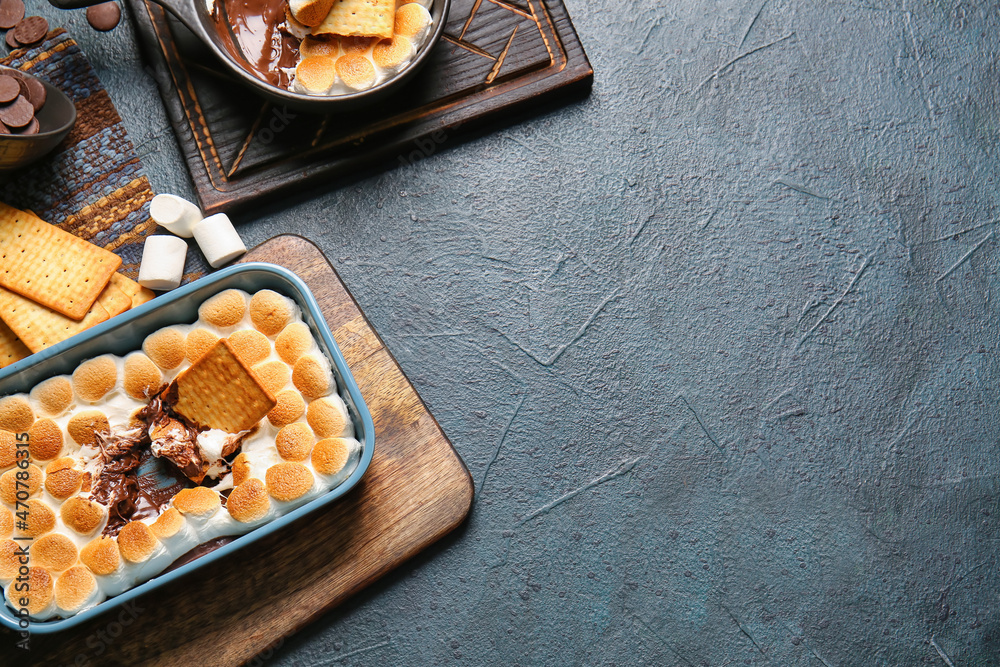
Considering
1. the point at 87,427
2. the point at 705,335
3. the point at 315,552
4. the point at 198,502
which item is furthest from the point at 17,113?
the point at 705,335

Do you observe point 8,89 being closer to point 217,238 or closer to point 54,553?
point 217,238

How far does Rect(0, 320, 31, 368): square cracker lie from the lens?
1.47 meters

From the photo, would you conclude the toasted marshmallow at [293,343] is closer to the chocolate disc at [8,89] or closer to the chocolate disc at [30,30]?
the chocolate disc at [8,89]

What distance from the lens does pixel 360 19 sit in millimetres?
1469

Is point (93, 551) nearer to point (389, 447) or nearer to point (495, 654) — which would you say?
point (389, 447)

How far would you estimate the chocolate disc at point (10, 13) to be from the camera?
1585 mm

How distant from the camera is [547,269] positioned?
1606mm

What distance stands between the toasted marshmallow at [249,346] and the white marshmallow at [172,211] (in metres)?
0.33

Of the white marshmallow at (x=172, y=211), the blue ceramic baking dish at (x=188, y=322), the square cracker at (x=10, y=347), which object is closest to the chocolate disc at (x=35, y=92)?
the white marshmallow at (x=172, y=211)

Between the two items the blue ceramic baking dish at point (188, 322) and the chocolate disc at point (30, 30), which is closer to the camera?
the blue ceramic baking dish at point (188, 322)

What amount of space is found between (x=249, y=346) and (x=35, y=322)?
1.66ft

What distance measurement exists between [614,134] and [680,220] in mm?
249

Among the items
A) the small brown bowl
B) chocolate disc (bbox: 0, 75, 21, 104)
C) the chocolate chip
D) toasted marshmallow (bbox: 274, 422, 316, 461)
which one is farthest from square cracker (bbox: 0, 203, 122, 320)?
toasted marshmallow (bbox: 274, 422, 316, 461)

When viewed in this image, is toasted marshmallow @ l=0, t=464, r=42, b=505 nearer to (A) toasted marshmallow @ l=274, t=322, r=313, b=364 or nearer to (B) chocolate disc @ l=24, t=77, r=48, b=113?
(A) toasted marshmallow @ l=274, t=322, r=313, b=364
